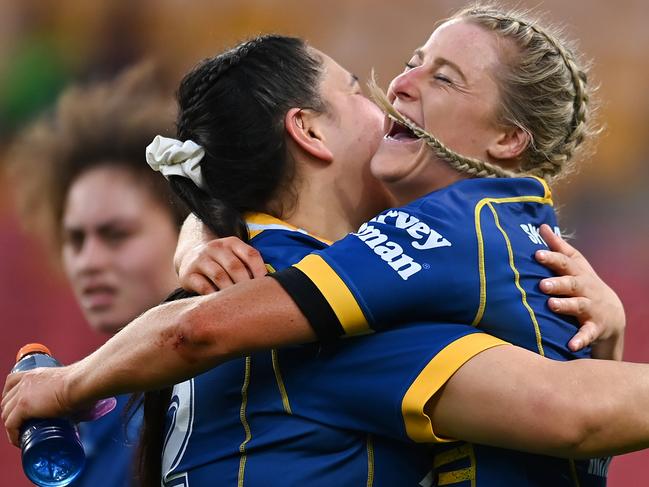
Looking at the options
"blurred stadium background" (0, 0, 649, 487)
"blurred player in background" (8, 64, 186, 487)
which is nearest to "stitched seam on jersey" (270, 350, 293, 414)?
"blurred player in background" (8, 64, 186, 487)

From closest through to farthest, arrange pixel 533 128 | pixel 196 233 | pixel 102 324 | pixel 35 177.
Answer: pixel 533 128 → pixel 196 233 → pixel 102 324 → pixel 35 177

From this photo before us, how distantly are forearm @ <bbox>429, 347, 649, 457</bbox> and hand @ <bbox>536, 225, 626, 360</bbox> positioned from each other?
0.17 meters

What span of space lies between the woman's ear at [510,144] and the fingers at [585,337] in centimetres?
38

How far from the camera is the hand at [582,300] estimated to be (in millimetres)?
1910

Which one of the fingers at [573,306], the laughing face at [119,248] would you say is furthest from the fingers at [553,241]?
the laughing face at [119,248]

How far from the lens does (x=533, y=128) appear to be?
7.04 ft

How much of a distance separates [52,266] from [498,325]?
358 cm

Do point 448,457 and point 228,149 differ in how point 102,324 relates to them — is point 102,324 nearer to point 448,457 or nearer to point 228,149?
point 228,149

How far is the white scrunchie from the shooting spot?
7.11 ft

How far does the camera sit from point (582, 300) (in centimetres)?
195

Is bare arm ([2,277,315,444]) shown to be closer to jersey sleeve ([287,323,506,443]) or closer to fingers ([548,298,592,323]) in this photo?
jersey sleeve ([287,323,506,443])

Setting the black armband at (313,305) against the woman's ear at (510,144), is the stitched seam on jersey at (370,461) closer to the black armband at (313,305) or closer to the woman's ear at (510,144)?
the black armband at (313,305)

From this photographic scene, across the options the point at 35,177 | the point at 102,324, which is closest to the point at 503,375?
the point at 102,324

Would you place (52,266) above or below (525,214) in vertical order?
above
